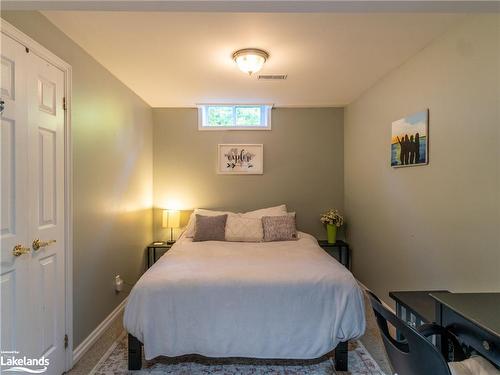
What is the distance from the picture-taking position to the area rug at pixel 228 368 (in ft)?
6.68

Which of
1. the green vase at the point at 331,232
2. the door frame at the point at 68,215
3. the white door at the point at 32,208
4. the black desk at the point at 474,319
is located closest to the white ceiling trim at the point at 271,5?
the white door at the point at 32,208

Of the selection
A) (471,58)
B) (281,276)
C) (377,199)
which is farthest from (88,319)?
(471,58)

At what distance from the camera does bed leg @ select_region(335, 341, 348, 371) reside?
2.05m

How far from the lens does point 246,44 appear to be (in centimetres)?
228

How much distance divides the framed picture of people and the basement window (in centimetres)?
190

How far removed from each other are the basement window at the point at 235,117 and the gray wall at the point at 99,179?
0.96 metres

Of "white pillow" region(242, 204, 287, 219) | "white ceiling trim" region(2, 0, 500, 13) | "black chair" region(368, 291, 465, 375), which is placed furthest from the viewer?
"white pillow" region(242, 204, 287, 219)

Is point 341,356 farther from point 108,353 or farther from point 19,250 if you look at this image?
point 19,250

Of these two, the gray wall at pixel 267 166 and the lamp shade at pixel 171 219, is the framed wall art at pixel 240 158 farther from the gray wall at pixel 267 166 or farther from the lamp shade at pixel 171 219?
the lamp shade at pixel 171 219

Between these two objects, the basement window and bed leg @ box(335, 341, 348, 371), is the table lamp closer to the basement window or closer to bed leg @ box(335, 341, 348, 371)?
the basement window

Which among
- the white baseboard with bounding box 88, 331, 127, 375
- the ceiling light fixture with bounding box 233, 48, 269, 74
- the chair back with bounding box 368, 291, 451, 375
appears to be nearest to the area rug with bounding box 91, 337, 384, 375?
the white baseboard with bounding box 88, 331, 127, 375

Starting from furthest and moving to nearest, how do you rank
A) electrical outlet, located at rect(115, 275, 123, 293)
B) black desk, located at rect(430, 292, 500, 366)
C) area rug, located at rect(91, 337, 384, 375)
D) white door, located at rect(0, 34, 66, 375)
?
electrical outlet, located at rect(115, 275, 123, 293) → area rug, located at rect(91, 337, 384, 375) → white door, located at rect(0, 34, 66, 375) → black desk, located at rect(430, 292, 500, 366)

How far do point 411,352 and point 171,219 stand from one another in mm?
3399

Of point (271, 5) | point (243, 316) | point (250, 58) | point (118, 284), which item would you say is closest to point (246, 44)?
point (250, 58)
